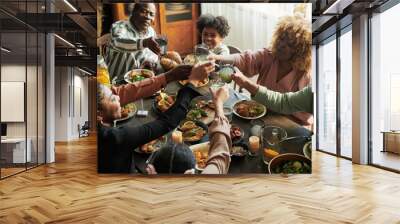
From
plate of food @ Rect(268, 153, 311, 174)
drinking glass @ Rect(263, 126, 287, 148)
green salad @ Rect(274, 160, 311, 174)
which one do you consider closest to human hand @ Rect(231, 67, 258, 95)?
drinking glass @ Rect(263, 126, 287, 148)

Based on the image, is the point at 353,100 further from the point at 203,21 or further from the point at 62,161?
the point at 62,161

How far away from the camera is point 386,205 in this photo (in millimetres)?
4543

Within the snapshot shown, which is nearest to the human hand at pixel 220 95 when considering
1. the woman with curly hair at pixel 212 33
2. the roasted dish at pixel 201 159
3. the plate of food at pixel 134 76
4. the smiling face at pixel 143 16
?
the woman with curly hair at pixel 212 33

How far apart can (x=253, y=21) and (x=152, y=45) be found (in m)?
1.71

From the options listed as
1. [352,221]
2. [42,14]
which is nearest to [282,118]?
[352,221]

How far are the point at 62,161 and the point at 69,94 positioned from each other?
26.1ft

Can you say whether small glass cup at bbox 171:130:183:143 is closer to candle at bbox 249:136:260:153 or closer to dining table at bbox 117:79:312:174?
dining table at bbox 117:79:312:174

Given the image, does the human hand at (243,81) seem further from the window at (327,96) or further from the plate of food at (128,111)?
the window at (327,96)

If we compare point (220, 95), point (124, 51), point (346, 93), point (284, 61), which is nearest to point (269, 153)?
point (220, 95)

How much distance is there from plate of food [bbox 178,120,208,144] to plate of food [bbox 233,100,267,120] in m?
0.60

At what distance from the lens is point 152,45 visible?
6586 millimetres

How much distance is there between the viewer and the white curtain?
259 inches

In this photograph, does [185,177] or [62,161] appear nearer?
[185,177]

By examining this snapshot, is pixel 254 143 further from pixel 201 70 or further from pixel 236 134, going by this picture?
pixel 201 70
